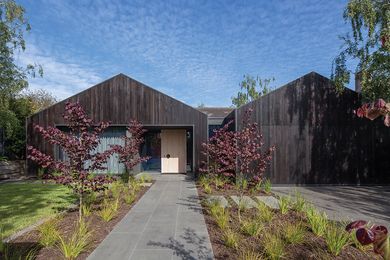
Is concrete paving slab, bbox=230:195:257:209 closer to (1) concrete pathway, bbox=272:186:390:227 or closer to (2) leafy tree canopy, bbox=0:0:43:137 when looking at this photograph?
A: (1) concrete pathway, bbox=272:186:390:227

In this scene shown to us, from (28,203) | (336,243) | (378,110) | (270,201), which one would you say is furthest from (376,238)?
(28,203)

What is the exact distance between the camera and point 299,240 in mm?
4895

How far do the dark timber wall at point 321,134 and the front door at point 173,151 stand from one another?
17.7 feet

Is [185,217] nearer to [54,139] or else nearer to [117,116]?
[54,139]

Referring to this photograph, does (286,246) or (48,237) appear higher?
(48,237)

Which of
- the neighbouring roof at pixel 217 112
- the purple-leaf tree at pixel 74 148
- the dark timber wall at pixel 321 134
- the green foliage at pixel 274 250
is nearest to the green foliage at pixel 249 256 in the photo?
the green foliage at pixel 274 250

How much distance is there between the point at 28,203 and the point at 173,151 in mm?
8810

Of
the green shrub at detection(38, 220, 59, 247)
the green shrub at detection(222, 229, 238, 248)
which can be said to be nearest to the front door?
the green shrub at detection(38, 220, 59, 247)

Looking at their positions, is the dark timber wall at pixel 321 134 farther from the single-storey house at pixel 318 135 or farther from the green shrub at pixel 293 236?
the green shrub at pixel 293 236

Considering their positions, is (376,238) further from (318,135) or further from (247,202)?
(318,135)

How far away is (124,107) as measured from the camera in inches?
568

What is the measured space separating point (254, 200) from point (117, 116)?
8448mm

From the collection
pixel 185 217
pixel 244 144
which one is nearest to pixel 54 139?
pixel 185 217

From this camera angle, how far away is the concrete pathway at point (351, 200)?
23.8 ft
